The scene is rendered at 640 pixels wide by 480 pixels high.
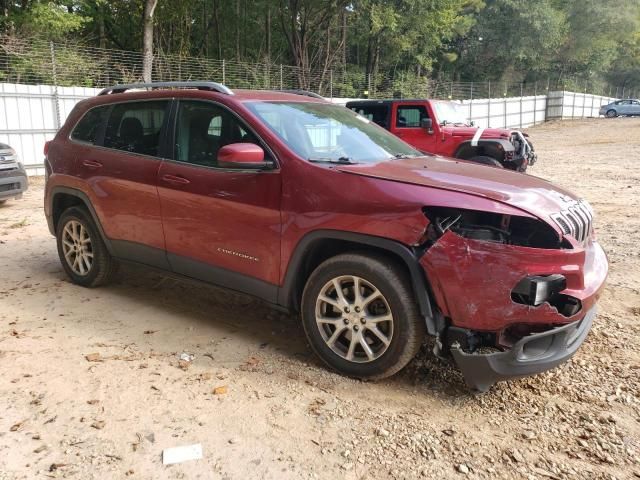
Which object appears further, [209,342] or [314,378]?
[209,342]

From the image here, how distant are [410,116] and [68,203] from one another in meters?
8.05

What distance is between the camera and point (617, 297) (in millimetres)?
4836

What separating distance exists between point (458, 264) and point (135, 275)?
3.75 metres

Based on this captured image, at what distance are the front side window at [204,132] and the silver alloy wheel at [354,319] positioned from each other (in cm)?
126

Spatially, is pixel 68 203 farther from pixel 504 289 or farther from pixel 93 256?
pixel 504 289

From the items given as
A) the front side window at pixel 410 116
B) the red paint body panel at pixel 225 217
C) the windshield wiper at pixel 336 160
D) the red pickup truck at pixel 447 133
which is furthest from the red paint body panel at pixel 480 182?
the front side window at pixel 410 116

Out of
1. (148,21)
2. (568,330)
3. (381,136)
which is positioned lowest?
(568,330)

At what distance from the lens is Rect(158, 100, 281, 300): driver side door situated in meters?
3.66

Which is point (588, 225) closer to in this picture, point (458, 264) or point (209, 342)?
point (458, 264)

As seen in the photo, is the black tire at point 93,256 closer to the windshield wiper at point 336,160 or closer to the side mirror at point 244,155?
the side mirror at point 244,155

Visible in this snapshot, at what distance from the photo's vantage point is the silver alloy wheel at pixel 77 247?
5.04 metres

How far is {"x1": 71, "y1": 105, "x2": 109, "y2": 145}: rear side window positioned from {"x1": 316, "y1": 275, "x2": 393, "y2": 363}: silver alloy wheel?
2.80m

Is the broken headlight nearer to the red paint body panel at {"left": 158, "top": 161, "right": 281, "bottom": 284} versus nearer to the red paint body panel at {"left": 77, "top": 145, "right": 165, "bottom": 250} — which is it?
A: the red paint body panel at {"left": 158, "top": 161, "right": 281, "bottom": 284}

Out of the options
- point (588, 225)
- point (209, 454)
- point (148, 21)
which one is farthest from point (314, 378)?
point (148, 21)
